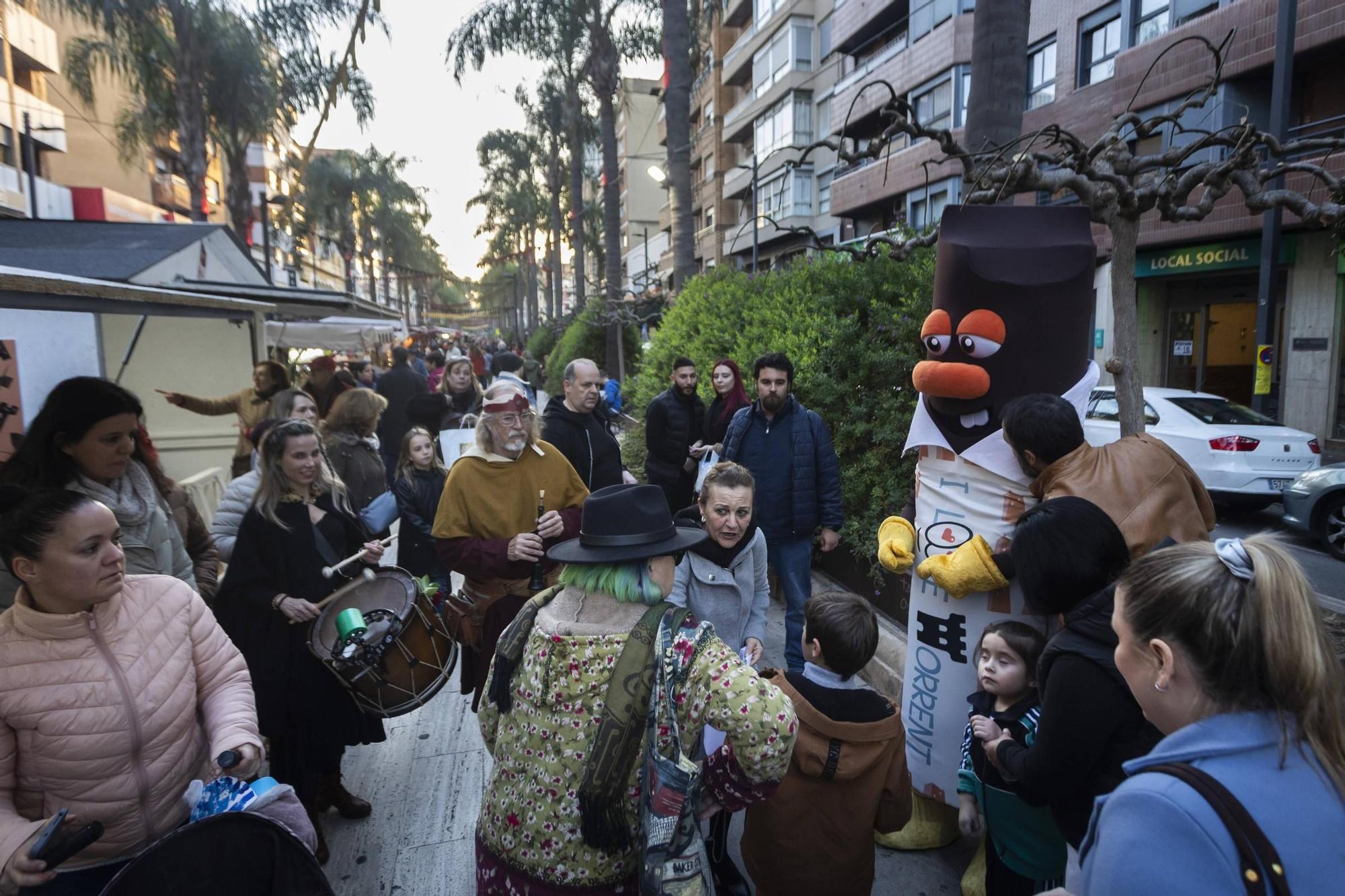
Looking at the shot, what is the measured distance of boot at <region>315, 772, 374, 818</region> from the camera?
3.50 meters

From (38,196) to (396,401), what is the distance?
23.7 m

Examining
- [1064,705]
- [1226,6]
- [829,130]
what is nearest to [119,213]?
[829,130]

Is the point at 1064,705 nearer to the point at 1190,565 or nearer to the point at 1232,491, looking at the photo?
the point at 1190,565

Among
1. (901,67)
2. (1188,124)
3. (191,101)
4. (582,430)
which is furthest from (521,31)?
(582,430)

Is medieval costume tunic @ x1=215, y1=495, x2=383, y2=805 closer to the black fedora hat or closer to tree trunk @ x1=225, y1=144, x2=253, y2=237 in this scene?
the black fedora hat

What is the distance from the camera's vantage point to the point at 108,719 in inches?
76.9

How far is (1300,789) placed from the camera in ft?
3.70

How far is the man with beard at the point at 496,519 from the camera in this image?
3408 millimetres

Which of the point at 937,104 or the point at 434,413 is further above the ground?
the point at 937,104

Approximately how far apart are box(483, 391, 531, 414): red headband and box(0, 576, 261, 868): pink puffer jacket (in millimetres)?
1613

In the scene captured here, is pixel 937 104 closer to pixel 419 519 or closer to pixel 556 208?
pixel 556 208

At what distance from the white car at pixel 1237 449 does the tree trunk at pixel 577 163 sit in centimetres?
2029

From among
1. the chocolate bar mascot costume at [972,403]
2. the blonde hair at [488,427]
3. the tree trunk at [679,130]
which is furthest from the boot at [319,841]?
the tree trunk at [679,130]

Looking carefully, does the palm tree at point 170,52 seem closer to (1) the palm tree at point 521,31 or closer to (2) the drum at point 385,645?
(1) the palm tree at point 521,31
